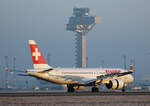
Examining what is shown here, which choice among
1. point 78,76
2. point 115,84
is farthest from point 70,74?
point 115,84

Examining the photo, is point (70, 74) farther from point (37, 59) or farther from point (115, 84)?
point (115, 84)

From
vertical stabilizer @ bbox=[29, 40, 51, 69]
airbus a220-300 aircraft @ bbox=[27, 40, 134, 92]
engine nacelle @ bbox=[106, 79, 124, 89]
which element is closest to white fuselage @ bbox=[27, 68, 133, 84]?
airbus a220-300 aircraft @ bbox=[27, 40, 134, 92]

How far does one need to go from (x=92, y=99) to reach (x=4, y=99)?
9948 millimetres

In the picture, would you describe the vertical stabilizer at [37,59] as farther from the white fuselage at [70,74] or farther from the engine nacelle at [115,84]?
the engine nacelle at [115,84]

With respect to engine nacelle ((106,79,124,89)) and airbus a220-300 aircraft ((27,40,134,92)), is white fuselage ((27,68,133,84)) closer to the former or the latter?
airbus a220-300 aircraft ((27,40,134,92))

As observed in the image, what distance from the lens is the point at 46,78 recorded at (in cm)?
8244

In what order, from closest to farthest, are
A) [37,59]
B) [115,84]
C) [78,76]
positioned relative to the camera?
[115,84] → [78,76] → [37,59]

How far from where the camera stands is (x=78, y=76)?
3346 inches

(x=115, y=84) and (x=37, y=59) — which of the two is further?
(x=37, y=59)

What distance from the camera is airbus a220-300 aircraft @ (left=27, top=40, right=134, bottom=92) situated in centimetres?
8112

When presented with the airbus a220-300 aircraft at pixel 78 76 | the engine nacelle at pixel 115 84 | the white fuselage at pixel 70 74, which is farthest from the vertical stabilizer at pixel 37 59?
the engine nacelle at pixel 115 84

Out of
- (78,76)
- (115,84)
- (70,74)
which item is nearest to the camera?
(115,84)

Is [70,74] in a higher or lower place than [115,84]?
higher

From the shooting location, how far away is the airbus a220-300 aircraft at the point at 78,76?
8112 centimetres
